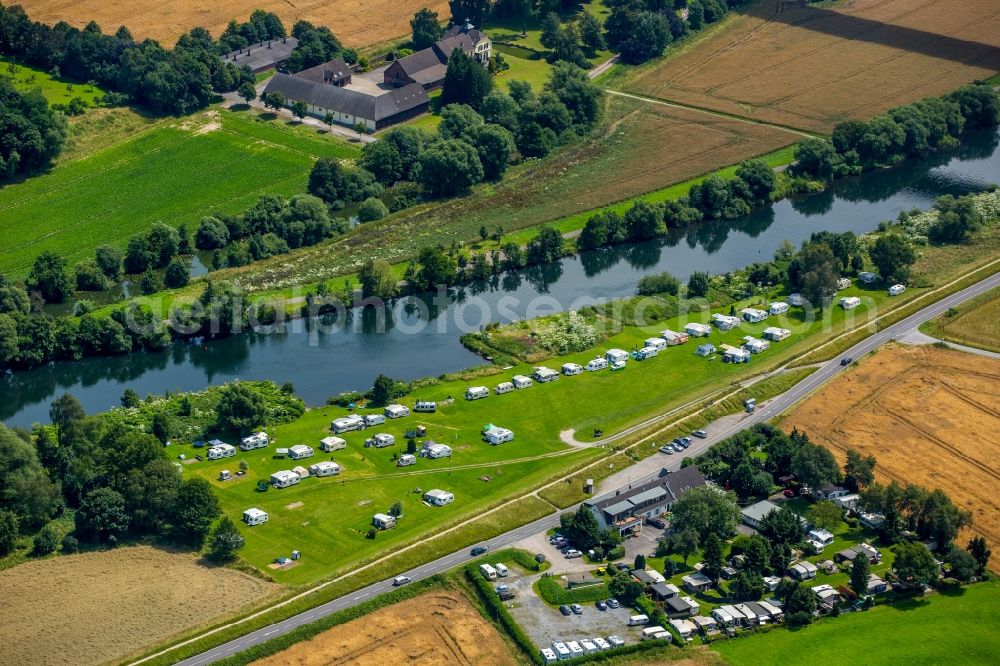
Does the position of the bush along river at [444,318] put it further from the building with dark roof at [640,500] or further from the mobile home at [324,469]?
the building with dark roof at [640,500]

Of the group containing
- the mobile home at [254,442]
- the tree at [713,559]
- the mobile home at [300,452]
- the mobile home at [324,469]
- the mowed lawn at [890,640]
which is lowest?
the mowed lawn at [890,640]

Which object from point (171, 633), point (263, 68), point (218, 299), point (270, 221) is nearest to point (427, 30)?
point (263, 68)

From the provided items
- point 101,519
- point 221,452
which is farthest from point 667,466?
point 101,519

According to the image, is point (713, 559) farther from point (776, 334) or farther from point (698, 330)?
point (776, 334)

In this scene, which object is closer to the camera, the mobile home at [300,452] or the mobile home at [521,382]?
the mobile home at [300,452]

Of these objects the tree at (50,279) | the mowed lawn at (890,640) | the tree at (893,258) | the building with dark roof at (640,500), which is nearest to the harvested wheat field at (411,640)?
the building with dark roof at (640,500)

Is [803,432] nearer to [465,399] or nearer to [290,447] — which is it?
[465,399]

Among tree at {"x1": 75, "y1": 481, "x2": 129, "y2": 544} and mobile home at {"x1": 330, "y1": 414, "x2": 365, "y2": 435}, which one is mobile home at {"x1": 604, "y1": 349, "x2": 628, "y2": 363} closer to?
mobile home at {"x1": 330, "y1": 414, "x2": 365, "y2": 435}

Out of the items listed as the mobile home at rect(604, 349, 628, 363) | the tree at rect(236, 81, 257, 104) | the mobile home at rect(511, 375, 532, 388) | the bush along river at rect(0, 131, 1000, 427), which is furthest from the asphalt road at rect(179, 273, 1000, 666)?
the tree at rect(236, 81, 257, 104)
